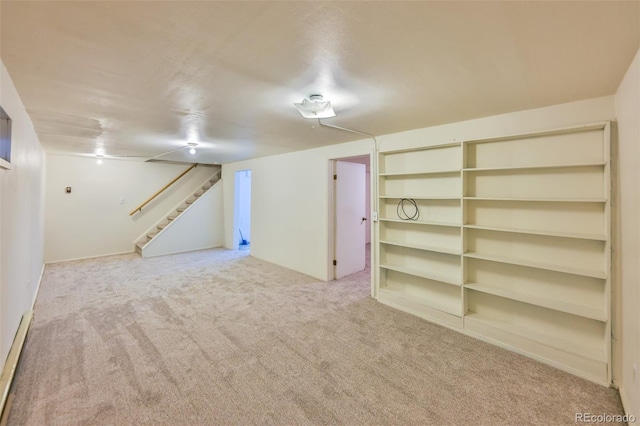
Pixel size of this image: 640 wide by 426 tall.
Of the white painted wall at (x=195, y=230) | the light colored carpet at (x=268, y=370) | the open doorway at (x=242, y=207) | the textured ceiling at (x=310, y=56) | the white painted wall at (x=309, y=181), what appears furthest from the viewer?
the open doorway at (x=242, y=207)

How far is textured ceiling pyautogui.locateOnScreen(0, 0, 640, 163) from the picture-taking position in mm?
1188

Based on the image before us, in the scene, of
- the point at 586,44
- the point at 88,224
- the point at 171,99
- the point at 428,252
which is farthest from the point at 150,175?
the point at 586,44

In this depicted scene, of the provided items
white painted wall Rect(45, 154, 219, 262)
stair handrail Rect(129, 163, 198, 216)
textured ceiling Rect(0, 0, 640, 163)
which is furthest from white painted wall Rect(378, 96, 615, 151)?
white painted wall Rect(45, 154, 219, 262)

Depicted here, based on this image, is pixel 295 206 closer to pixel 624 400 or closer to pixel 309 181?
pixel 309 181

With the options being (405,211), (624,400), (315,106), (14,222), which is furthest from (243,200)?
(624,400)

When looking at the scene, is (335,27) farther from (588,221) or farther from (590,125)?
(588,221)

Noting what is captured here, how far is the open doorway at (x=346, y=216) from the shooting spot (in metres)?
4.54

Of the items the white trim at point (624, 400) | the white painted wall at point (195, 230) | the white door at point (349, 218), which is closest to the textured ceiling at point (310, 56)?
the white door at point (349, 218)

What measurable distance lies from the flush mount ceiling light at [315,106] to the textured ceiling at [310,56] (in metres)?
0.06

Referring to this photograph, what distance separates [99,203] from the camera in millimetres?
6105

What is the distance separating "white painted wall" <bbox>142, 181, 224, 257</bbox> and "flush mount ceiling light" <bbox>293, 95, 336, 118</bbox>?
547cm

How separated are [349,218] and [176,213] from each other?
477 centimetres

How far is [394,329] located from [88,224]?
6613 mm

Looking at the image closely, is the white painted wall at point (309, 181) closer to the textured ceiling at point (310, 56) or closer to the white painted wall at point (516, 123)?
the white painted wall at point (516, 123)
